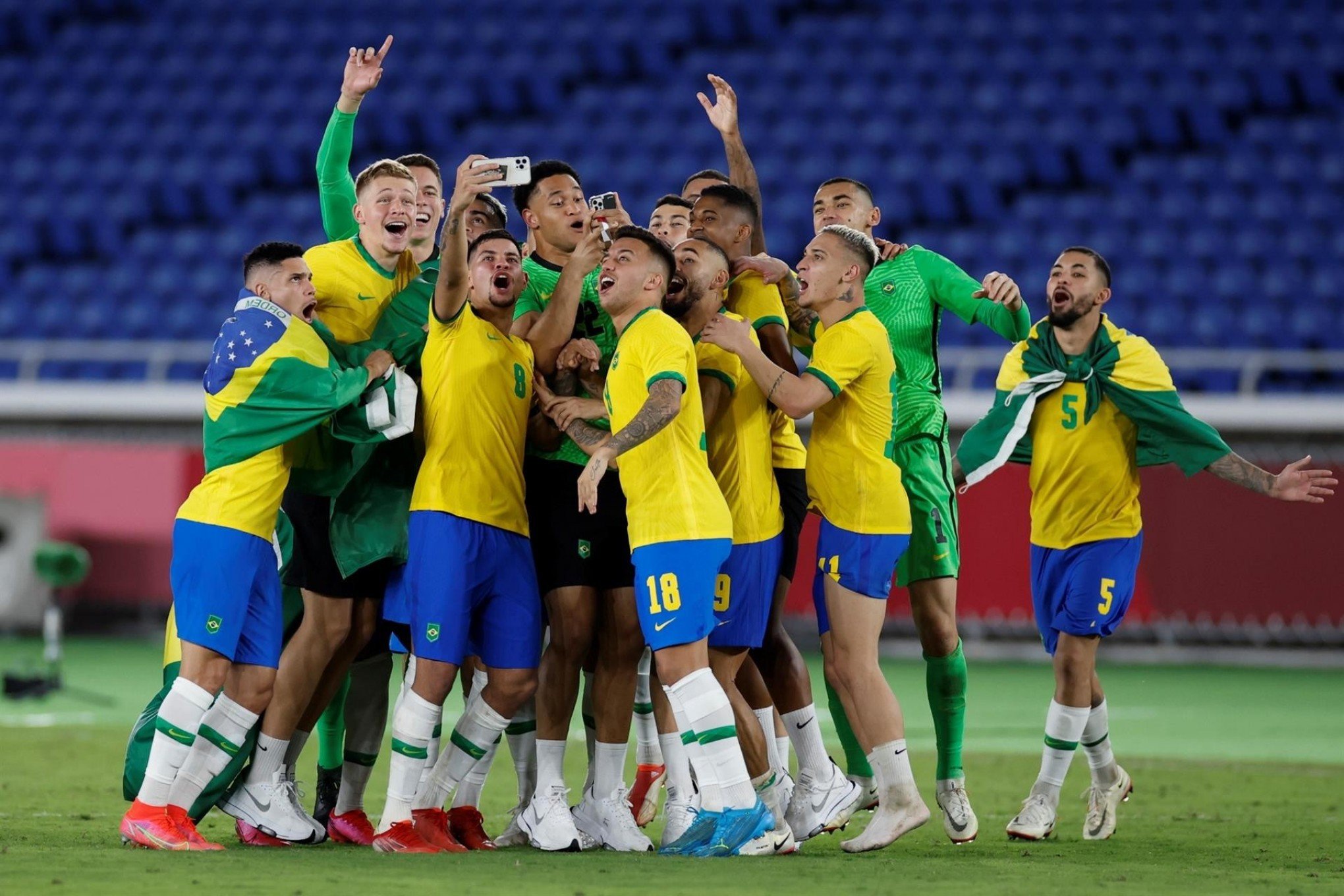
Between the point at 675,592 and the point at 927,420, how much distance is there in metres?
1.71

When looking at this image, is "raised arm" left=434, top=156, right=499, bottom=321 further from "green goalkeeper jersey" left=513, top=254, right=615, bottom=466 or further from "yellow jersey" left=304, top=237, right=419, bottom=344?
"yellow jersey" left=304, top=237, right=419, bottom=344

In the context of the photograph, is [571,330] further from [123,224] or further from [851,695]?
[123,224]

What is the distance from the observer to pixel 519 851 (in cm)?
610

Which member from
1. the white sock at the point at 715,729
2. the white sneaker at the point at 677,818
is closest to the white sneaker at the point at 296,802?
the white sneaker at the point at 677,818

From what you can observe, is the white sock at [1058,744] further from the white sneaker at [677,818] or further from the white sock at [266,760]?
the white sock at [266,760]

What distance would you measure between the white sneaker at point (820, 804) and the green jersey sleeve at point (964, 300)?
1.90m

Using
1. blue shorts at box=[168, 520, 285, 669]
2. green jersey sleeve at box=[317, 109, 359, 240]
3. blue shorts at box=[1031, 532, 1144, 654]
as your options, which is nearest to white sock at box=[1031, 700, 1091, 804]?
blue shorts at box=[1031, 532, 1144, 654]

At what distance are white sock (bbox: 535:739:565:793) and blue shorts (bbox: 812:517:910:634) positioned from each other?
3.69ft

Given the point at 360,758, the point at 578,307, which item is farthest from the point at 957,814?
the point at 578,307

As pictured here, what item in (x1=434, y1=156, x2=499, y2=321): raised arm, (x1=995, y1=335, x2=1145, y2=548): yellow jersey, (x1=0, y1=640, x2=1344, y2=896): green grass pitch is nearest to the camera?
(x1=0, y1=640, x2=1344, y2=896): green grass pitch

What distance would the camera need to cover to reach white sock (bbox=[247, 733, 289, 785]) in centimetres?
636

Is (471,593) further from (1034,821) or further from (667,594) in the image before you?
(1034,821)

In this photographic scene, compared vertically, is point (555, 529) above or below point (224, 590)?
above

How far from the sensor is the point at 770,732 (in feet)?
22.4
